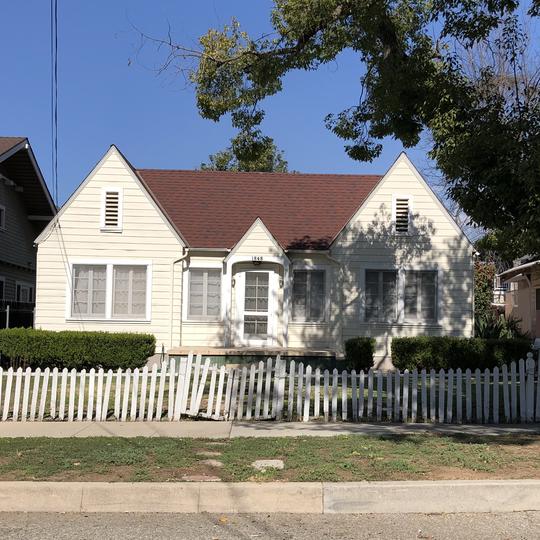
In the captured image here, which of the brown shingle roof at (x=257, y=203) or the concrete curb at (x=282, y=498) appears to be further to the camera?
the brown shingle roof at (x=257, y=203)

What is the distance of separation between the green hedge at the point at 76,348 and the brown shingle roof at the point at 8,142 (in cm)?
736

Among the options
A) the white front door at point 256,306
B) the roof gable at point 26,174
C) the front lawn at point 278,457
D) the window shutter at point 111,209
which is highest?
the roof gable at point 26,174

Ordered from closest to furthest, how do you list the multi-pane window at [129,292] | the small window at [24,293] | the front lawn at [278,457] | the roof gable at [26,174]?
the front lawn at [278,457], the multi-pane window at [129,292], the roof gable at [26,174], the small window at [24,293]

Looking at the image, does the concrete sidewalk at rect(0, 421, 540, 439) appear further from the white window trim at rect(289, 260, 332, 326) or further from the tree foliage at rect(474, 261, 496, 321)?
the tree foliage at rect(474, 261, 496, 321)

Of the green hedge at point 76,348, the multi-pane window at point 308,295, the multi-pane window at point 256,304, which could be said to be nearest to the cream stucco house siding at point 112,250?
the multi-pane window at point 256,304

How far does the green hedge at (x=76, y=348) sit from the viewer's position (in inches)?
588

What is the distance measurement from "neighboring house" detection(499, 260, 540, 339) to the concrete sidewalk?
54.0 ft

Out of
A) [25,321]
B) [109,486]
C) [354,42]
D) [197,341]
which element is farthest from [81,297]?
[109,486]

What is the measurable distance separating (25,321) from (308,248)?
34.7 feet

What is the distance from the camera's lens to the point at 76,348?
14977 millimetres

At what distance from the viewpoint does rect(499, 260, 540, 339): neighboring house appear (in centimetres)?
2558

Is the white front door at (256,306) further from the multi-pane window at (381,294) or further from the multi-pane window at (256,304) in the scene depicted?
the multi-pane window at (381,294)

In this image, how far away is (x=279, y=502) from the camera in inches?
229

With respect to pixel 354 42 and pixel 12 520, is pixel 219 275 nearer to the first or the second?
pixel 354 42
